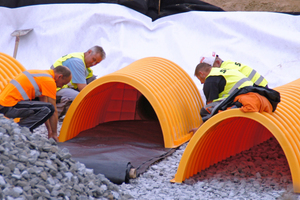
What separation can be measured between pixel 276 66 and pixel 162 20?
3169mm

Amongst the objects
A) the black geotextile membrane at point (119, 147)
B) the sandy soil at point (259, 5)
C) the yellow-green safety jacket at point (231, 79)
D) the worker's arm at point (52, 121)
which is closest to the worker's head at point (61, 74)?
the worker's arm at point (52, 121)

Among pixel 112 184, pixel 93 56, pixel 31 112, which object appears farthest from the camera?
pixel 93 56

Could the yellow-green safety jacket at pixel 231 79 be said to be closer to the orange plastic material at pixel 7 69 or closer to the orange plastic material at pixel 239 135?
the orange plastic material at pixel 239 135

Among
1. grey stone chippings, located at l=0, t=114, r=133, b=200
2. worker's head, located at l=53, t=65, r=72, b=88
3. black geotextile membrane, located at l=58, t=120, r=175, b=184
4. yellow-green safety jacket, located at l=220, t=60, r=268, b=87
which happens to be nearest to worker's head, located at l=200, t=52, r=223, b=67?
yellow-green safety jacket, located at l=220, t=60, r=268, b=87

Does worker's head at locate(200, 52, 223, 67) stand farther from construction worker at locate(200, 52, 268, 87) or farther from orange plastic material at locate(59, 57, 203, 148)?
orange plastic material at locate(59, 57, 203, 148)

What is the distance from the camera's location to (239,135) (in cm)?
550

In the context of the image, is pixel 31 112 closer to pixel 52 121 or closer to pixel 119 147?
pixel 52 121

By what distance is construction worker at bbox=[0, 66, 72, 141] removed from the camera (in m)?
5.31

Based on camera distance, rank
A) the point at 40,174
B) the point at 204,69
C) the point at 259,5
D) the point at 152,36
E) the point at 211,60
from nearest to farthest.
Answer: the point at 40,174, the point at 204,69, the point at 211,60, the point at 152,36, the point at 259,5

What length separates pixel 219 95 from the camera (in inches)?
222

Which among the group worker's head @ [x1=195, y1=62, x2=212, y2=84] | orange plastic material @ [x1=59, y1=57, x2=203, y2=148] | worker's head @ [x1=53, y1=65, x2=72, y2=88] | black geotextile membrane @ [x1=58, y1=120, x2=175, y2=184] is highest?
worker's head @ [x1=195, y1=62, x2=212, y2=84]

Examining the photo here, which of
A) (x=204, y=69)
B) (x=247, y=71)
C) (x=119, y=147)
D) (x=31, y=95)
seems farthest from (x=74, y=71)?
(x=247, y=71)

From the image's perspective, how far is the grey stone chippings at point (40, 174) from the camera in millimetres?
3125

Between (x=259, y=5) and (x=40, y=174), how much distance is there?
27.2 feet
